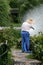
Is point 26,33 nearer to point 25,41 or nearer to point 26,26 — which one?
point 26,26

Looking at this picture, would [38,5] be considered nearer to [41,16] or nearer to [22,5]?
[22,5]

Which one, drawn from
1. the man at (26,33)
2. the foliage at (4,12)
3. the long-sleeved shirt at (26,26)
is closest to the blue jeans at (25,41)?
the man at (26,33)

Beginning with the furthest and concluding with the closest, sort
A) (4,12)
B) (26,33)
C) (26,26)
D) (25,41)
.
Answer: (25,41) → (26,33) → (26,26) → (4,12)

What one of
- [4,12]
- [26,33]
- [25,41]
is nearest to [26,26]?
[26,33]

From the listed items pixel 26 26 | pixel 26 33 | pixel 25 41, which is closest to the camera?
pixel 26 26

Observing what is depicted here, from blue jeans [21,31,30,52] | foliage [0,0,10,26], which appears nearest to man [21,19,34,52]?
blue jeans [21,31,30,52]

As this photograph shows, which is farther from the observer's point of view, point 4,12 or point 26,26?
point 26,26

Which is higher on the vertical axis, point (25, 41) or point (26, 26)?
point (26, 26)

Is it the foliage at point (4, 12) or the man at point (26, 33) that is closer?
the foliage at point (4, 12)

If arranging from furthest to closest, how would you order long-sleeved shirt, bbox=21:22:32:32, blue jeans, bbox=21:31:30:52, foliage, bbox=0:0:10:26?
blue jeans, bbox=21:31:30:52, long-sleeved shirt, bbox=21:22:32:32, foliage, bbox=0:0:10:26

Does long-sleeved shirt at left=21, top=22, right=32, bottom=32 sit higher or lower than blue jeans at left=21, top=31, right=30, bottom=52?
higher

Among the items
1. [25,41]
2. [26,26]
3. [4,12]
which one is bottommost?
[25,41]

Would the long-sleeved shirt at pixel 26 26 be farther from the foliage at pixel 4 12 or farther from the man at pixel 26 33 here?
the foliage at pixel 4 12

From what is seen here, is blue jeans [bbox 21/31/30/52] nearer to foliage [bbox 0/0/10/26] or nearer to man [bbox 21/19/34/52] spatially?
man [bbox 21/19/34/52]
